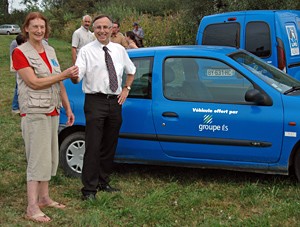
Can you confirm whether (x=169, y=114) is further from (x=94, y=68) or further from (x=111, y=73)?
(x=94, y=68)

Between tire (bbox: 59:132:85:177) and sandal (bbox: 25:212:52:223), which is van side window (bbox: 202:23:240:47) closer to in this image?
tire (bbox: 59:132:85:177)

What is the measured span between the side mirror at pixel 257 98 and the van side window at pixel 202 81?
140mm

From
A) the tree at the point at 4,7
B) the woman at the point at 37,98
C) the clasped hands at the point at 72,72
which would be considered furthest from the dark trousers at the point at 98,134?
the tree at the point at 4,7

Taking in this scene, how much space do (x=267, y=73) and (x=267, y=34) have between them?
2.99m

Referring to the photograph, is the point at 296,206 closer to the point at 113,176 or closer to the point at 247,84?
the point at 247,84

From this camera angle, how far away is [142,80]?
5484 millimetres

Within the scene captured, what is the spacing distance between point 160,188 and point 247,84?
1395 mm

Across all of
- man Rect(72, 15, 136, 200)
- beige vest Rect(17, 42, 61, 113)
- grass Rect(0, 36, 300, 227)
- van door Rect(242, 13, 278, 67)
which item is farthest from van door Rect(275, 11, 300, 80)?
beige vest Rect(17, 42, 61, 113)

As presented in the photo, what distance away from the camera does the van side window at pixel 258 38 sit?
820cm

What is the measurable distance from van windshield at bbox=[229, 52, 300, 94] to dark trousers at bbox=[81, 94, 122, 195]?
1440 millimetres

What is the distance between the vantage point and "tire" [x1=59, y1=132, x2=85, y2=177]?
568 centimetres

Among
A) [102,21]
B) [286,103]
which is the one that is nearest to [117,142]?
[102,21]

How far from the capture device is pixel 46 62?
4.38 m

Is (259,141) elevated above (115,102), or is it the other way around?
(115,102)
